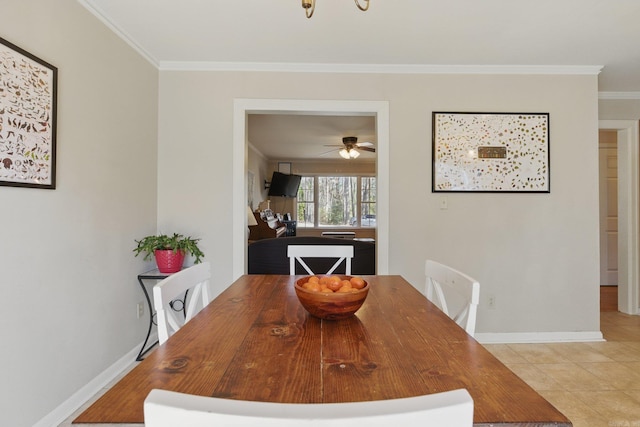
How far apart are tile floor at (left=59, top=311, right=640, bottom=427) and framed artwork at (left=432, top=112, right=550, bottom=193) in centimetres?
137

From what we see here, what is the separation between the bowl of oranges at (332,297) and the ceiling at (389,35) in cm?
176

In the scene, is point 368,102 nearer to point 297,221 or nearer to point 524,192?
point 524,192

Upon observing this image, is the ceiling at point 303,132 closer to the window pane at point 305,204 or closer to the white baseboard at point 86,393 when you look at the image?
the window pane at point 305,204

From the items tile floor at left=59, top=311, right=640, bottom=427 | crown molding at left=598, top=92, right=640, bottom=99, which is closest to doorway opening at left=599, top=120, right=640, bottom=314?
crown molding at left=598, top=92, right=640, bottom=99

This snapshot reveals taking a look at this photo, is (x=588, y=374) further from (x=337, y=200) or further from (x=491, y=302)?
(x=337, y=200)

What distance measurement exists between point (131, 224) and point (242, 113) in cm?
129

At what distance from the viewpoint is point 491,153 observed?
302 centimetres

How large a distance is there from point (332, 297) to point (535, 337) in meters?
2.80

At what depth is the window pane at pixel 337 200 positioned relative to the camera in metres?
8.64

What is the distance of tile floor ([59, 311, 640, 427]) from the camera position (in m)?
1.96

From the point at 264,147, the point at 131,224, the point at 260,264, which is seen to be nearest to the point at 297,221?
the point at 264,147

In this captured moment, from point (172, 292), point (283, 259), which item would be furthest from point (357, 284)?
point (283, 259)

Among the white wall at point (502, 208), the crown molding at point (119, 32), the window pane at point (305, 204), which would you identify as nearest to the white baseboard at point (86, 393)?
the white wall at point (502, 208)

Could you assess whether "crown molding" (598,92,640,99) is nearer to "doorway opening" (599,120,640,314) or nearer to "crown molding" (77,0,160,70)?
"doorway opening" (599,120,640,314)
